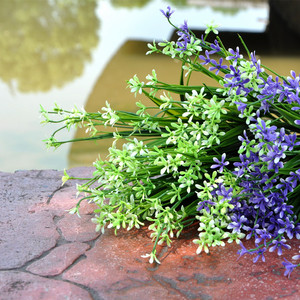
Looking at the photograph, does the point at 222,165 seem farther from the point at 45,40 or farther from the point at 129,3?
the point at 129,3

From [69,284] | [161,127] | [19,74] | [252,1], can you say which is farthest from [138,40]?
[69,284]

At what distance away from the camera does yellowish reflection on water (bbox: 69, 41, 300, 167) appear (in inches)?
171

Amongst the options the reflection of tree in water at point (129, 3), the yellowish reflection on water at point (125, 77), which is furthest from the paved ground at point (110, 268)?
the reflection of tree in water at point (129, 3)

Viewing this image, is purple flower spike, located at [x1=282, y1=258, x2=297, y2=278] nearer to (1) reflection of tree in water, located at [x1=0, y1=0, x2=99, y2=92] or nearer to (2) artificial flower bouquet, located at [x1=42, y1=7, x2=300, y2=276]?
(2) artificial flower bouquet, located at [x1=42, y1=7, x2=300, y2=276]

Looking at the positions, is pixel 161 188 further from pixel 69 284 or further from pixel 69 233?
pixel 69 284

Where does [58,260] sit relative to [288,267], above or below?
below

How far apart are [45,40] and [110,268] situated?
7.45 m

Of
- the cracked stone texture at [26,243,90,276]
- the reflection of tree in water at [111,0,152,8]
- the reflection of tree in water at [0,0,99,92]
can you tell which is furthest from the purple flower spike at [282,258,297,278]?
the reflection of tree in water at [111,0,152,8]

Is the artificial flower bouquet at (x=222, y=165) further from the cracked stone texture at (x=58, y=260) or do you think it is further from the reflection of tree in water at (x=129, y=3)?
the reflection of tree in water at (x=129, y=3)

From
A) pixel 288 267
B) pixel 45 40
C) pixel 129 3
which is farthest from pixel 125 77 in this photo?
pixel 129 3

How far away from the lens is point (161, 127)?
2189 millimetres

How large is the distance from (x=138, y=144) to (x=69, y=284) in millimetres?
534

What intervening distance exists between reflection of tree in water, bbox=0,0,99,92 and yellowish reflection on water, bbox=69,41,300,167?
0.52 m

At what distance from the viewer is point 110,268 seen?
5.88 ft
